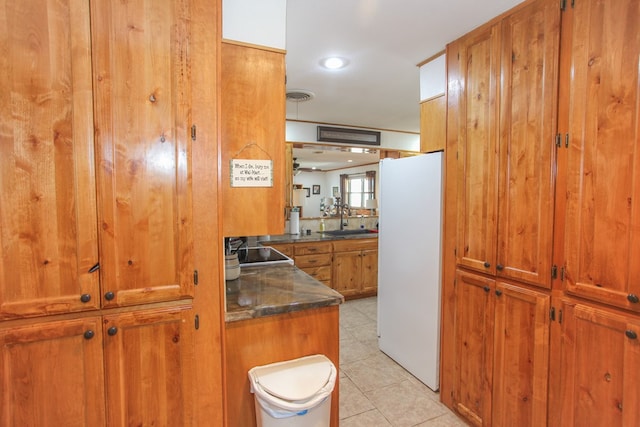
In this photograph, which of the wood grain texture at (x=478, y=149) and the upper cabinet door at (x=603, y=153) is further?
the wood grain texture at (x=478, y=149)

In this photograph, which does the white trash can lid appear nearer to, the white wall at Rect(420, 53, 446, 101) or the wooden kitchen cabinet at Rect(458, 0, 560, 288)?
the wooden kitchen cabinet at Rect(458, 0, 560, 288)

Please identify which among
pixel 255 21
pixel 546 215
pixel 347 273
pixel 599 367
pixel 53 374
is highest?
pixel 255 21

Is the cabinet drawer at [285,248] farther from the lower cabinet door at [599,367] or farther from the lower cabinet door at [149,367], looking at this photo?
Answer: the lower cabinet door at [599,367]

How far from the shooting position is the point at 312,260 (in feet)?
13.7

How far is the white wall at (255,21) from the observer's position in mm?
1522

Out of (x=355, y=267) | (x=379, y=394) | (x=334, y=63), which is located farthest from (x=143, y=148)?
(x=355, y=267)

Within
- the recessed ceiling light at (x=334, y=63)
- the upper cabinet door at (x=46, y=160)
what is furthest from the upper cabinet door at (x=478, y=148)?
the upper cabinet door at (x=46, y=160)

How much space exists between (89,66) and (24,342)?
1.00m

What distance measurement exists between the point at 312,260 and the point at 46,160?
329 centimetres

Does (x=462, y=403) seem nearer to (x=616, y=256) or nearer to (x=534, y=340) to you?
(x=534, y=340)

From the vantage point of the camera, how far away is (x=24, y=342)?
111 centimetres

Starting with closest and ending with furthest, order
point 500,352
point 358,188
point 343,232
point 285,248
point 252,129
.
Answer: point 252,129 → point 500,352 → point 285,248 → point 343,232 → point 358,188

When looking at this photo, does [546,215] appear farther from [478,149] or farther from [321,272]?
[321,272]

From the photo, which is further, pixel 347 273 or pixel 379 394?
pixel 347 273
